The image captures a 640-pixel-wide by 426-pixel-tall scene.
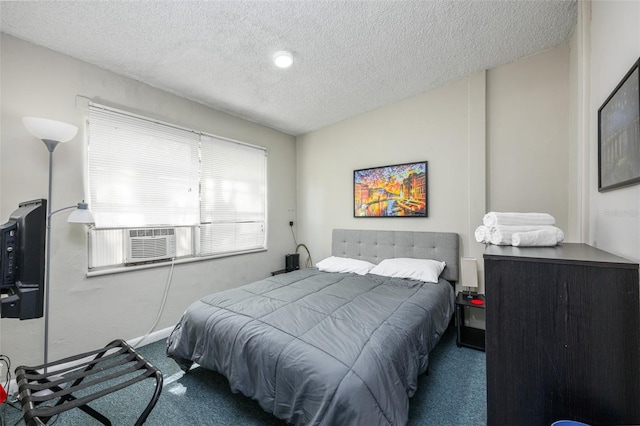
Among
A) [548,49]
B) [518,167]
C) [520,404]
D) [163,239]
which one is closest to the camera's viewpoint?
[520,404]

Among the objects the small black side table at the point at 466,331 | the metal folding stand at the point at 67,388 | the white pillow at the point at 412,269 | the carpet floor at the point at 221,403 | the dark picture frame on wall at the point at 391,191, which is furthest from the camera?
the dark picture frame on wall at the point at 391,191

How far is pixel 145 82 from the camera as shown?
2.67 m

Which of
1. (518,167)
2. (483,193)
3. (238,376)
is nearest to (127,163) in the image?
(238,376)

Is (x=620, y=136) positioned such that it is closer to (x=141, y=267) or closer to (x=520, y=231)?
(x=520, y=231)

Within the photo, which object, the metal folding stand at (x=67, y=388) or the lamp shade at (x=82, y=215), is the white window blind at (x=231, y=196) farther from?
the metal folding stand at (x=67, y=388)

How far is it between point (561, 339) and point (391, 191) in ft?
8.19

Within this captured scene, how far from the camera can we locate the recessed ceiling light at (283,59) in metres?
2.21

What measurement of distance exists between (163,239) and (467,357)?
3244 millimetres

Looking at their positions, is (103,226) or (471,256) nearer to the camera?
(103,226)

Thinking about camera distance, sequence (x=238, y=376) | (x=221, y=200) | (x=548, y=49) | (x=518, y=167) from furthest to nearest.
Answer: (x=221, y=200) < (x=518, y=167) < (x=548, y=49) < (x=238, y=376)

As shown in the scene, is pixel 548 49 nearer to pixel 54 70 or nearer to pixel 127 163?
pixel 127 163

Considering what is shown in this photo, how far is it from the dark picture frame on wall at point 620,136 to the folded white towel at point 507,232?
309 mm

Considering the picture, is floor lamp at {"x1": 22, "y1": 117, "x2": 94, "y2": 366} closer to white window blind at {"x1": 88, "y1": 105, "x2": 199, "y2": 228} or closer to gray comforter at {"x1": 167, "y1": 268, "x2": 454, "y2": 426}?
white window blind at {"x1": 88, "y1": 105, "x2": 199, "y2": 228}

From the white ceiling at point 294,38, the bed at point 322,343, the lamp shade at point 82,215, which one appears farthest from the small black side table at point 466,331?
the lamp shade at point 82,215
